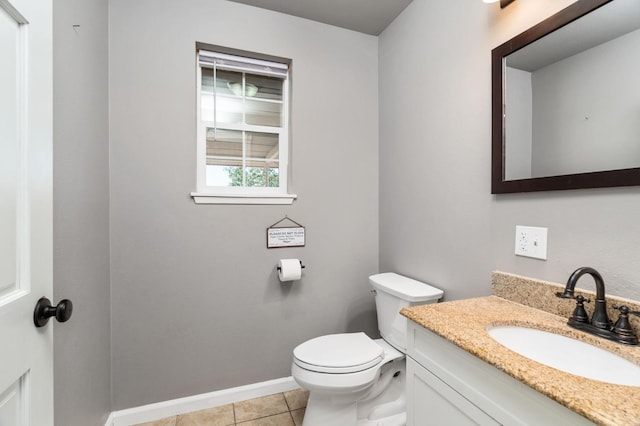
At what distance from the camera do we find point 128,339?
1598mm

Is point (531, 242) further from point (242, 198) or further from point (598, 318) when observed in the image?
point (242, 198)

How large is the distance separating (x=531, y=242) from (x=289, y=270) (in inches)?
49.4

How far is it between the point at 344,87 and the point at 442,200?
108 centimetres

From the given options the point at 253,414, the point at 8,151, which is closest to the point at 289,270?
the point at 253,414

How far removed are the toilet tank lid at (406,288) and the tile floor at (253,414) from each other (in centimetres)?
89

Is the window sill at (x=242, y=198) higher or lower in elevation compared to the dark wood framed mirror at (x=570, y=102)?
lower

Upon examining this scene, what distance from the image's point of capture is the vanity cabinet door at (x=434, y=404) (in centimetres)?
81

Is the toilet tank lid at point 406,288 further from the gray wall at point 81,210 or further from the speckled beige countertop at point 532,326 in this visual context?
the gray wall at point 81,210

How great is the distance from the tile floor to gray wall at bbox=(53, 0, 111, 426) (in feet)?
1.42

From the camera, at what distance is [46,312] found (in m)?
0.72

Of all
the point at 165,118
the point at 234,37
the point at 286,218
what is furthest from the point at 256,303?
the point at 234,37

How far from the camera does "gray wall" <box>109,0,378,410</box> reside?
1.59 metres

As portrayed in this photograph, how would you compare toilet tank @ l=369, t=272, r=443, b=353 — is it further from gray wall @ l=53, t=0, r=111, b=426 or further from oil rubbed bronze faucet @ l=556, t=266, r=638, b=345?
gray wall @ l=53, t=0, r=111, b=426

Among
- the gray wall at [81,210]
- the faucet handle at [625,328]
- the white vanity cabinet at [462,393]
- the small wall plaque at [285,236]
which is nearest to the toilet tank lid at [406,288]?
the white vanity cabinet at [462,393]
